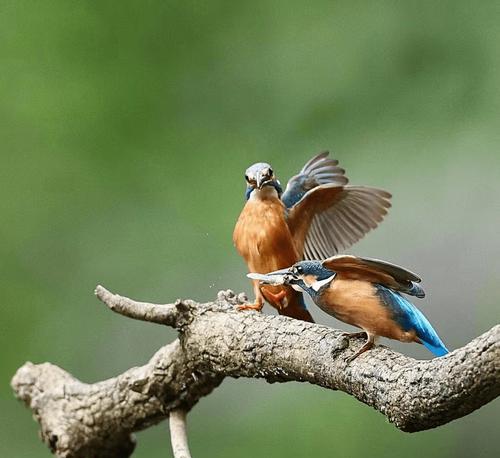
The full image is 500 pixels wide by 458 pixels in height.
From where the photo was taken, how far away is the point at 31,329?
115 inches

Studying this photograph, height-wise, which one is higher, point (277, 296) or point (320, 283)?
point (277, 296)

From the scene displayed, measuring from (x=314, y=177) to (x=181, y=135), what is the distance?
120 centimetres

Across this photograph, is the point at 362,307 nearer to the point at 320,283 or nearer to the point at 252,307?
the point at 320,283

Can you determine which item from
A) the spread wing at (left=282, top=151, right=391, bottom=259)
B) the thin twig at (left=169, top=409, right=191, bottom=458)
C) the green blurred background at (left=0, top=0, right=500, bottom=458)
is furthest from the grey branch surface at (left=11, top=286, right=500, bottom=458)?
the green blurred background at (left=0, top=0, right=500, bottom=458)

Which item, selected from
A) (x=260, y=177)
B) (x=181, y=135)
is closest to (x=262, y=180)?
(x=260, y=177)

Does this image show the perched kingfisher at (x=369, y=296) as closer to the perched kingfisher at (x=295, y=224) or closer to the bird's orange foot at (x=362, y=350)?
the bird's orange foot at (x=362, y=350)

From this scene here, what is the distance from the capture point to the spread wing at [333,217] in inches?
65.6

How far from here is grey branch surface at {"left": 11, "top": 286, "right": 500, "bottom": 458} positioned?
104 centimetres

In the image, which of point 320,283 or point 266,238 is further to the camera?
point 266,238

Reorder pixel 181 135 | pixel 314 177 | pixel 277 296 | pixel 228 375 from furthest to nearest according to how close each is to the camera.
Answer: pixel 181 135 → pixel 314 177 → pixel 277 296 → pixel 228 375

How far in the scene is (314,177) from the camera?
1.79 meters

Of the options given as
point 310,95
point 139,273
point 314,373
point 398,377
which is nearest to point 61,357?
point 139,273

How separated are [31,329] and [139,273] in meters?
0.36

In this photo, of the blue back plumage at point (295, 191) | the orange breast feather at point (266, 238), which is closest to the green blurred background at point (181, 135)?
the blue back plumage at point (295, 191)
